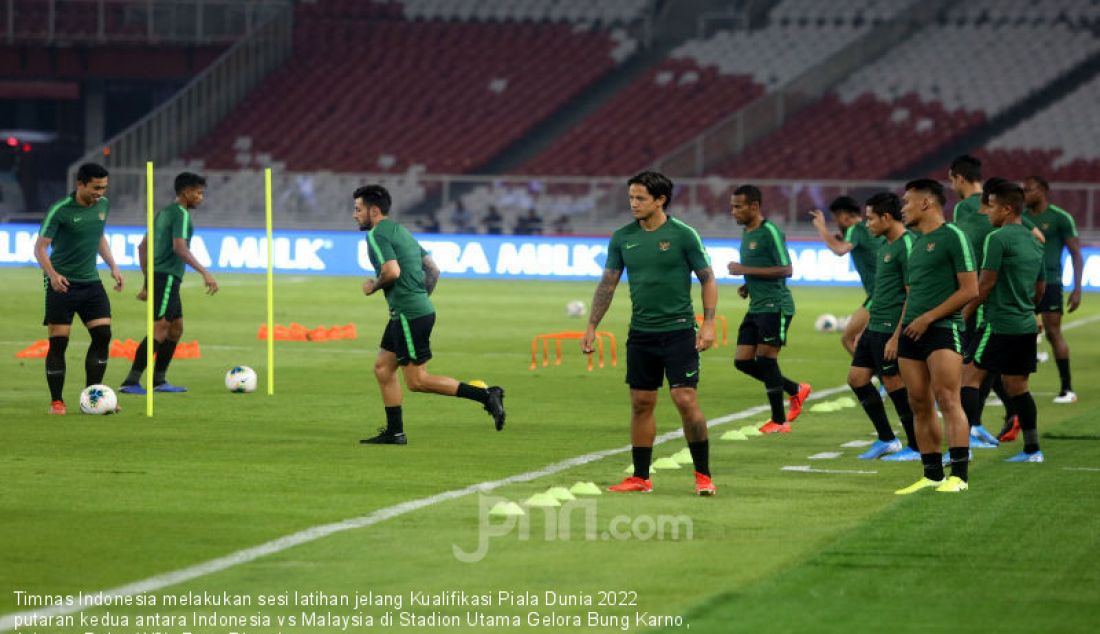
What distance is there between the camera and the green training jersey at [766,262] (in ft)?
53.1

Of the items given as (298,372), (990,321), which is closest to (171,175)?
(298,372)

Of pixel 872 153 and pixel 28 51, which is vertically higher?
pixel 28 51

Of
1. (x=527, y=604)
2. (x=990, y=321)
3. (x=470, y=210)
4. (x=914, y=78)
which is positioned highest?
(x=914, y=78)

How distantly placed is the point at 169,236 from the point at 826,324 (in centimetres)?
1277

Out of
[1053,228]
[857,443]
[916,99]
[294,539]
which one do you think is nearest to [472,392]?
[857,443]

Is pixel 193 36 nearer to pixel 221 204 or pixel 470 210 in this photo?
pixel 221 204

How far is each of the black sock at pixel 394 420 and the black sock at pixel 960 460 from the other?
435cm

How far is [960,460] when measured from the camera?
12359 mm

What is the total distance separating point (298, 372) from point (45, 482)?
353 inches

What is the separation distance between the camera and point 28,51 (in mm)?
56000

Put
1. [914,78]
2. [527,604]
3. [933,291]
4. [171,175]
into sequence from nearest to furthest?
[527,604], [933,291], [171,175], [914,78]

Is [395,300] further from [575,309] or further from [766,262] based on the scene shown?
[575,309]

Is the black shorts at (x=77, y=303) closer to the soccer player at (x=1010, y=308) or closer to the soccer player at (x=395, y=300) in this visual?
the soccer player at (x=395, y=300)

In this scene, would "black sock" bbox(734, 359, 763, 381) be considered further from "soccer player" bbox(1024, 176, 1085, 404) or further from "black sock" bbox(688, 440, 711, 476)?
"black sock" bbox(688, 440, 711, 476)
